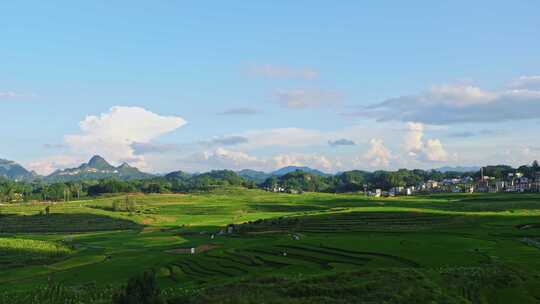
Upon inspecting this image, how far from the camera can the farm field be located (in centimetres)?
3572

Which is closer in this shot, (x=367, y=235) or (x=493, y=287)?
(x=493, y=287)

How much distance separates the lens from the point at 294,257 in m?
61.4

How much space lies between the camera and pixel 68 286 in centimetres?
5194

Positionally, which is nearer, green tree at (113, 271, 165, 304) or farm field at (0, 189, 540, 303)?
green tree at (113, 271, 165, 304)

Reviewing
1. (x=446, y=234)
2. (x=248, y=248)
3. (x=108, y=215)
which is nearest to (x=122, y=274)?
(x=248, y=248)

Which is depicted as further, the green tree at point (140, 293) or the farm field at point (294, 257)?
the farm field at point (294, 257)

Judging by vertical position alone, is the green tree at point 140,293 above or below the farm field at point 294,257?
above

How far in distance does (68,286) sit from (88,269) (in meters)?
12.1

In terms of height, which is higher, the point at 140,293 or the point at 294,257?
the point at 140,293

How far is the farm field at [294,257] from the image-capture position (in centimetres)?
3572

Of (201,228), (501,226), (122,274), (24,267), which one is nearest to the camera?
(122,274)

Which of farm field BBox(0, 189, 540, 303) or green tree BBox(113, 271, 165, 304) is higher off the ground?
green tree BBox(113, 271, 165, 304)

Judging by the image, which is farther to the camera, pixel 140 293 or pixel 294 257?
pixel 294 257

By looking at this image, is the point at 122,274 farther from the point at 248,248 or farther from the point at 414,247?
the point at 414,247
